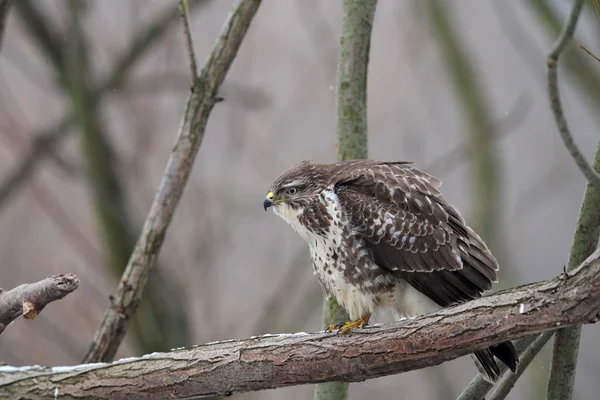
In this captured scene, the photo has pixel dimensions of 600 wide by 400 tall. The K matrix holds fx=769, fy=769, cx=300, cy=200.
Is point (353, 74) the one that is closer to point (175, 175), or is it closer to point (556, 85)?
point (175, 175)

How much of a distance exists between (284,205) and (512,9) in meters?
3.44

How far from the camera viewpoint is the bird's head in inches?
129

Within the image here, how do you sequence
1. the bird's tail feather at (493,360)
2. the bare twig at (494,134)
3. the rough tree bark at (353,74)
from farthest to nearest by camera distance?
1. the bare twig at (494,134)
2. the rough tree bark at (353,74)
3. the bird's tail feather at (493,360)

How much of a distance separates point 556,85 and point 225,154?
421cm

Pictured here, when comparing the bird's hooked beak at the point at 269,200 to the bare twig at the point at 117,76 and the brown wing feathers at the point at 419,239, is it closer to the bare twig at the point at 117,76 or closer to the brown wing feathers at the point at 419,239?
the brown wing feathers at the point at 419,239

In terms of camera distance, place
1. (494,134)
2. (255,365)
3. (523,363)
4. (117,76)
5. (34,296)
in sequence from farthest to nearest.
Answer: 1. (117,76)
2. (494,134)
3. (523,363)
4. (255,365)
5. (34,296)

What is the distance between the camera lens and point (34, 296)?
94.5 inches

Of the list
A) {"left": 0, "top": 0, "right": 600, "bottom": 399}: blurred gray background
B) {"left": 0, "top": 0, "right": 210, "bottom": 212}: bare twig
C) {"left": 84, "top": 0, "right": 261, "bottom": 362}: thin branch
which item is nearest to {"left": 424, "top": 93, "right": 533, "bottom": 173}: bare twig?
{"left": 0, "top": 0, "right": 600, "bottom": 399}: blurred gray background

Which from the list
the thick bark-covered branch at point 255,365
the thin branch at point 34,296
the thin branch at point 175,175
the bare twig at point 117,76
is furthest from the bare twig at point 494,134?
the thin branch at point 34,296

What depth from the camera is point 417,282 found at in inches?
120

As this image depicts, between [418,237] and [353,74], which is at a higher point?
[353,74]

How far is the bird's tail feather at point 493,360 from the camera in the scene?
2.73m

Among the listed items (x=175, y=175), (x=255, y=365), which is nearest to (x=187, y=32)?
(x=175, y=175)

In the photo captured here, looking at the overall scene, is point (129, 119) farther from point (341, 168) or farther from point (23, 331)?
point (341, 168)
